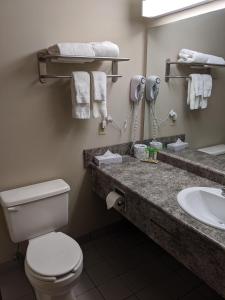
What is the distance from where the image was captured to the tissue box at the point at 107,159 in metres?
1.98

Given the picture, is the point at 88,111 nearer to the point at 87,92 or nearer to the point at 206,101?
the point at 87,92

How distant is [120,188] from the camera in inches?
66.1

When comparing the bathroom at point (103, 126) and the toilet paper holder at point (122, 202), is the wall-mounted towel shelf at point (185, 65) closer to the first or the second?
the bathroom at point (103, 126)

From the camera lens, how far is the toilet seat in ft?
4.58

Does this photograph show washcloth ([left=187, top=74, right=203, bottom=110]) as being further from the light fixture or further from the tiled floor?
the tiled floor

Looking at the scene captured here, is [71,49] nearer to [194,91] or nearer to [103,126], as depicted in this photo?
[103,126]

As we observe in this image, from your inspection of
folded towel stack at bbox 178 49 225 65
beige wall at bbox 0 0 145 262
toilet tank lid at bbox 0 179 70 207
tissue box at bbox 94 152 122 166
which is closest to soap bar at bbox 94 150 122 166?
tissue box at bbox 94 152 122 166

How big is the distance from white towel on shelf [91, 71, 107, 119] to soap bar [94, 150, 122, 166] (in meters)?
0.36

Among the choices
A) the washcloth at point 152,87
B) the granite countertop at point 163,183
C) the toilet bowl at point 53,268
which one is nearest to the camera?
the granite countertop at point 163,183

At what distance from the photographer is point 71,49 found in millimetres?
1550

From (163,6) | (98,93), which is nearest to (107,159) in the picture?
(98,93)

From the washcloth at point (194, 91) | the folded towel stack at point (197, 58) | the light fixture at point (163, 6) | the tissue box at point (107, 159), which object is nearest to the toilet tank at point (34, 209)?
the tissue box at point (107, 159)

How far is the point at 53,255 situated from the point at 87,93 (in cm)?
110

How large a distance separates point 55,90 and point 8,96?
1.07ft
